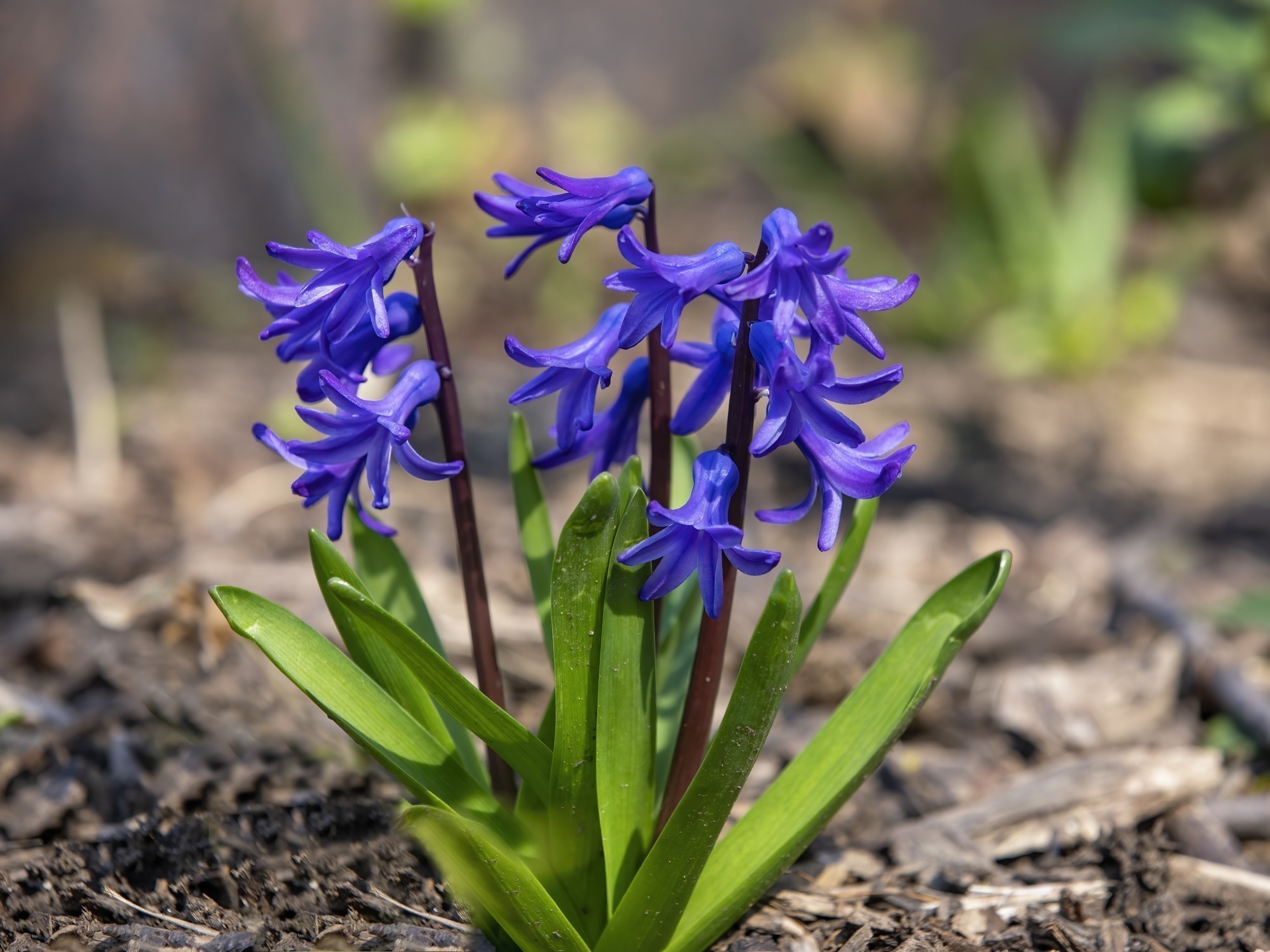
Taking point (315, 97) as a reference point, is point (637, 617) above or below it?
below

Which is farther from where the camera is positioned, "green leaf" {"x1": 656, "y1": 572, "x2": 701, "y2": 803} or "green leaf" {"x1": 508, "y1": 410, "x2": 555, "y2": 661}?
"green leaf" {"x1": 656, "y1": 572, "x2": 701, "y2": 803}

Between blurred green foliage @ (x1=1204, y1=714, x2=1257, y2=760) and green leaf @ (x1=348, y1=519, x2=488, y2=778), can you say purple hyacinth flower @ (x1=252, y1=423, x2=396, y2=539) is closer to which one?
green leaf @ (x1=348, y1=519, x2=488, y2=778)

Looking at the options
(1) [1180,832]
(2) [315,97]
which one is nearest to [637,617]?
(1) [1180,832]

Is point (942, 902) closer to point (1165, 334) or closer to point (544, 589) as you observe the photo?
point (544, 589)

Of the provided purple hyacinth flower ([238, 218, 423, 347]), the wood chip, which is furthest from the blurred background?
purple hyacinth flower ([238, 218, 423, 347])

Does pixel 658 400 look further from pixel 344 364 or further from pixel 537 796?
pixel 537 796

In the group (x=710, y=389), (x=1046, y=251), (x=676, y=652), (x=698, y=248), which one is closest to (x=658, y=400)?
(x=710, y=389)

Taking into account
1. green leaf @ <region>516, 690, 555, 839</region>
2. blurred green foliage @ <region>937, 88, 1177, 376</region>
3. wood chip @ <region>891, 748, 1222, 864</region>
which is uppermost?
blurred green foliage @ <region>937, 88, 1177, 376</region>

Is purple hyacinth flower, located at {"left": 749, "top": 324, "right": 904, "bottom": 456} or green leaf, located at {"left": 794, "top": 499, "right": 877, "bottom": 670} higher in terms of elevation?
purple hyacinth flower, located at {"left": 749, "top": 324, "right": 904, "bottom": 456}
